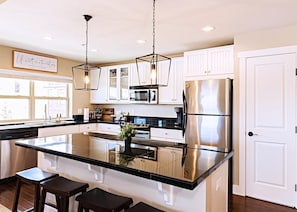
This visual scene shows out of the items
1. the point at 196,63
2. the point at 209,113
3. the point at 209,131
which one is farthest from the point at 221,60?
the point at 209,131

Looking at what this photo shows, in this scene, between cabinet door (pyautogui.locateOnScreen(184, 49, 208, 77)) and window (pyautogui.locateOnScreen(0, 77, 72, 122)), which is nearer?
cabinet door (pyautogui.locateOnScreen(184, 49, 208, 77))

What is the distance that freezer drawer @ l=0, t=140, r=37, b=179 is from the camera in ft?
11.7

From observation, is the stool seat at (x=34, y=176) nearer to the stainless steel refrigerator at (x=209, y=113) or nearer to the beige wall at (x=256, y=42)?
the stainless steel refrigerator at (x=209, y=113)

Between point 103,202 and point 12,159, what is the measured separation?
2900mm

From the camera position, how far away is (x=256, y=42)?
3.20m

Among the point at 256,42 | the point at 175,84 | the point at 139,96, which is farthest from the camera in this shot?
the point at 139,96

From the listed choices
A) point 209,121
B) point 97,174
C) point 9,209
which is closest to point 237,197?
point 209,121

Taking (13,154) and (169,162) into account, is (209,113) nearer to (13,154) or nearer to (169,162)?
(169,162)

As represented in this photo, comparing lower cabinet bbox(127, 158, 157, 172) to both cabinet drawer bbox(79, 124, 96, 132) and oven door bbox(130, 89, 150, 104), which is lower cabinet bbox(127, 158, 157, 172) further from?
cabinet drawer bbox(79, 124, 96, 132)

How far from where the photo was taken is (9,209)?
2746 millimetres

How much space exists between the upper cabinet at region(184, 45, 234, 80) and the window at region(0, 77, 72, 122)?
315cm

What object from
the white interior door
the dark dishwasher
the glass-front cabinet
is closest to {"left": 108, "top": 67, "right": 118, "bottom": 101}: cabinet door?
the glass-front cabinet

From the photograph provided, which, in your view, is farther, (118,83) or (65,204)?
(118,83)

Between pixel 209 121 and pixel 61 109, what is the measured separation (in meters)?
3.70
